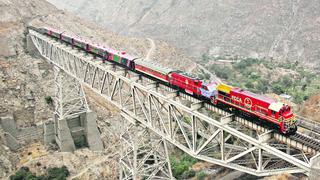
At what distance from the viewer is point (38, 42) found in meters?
59.7

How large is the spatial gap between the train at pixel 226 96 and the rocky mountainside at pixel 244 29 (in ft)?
321

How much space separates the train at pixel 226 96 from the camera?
878 inches

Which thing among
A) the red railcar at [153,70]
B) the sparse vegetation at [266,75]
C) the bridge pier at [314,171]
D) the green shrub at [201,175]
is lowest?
the sparse vegetation at [266,75]

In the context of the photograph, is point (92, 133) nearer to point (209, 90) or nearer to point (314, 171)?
point (209, 90)

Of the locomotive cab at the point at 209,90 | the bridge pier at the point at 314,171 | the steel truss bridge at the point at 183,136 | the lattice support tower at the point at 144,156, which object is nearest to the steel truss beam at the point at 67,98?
the steel truss bridge at the point at 183,136

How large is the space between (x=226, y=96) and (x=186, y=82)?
443 cm

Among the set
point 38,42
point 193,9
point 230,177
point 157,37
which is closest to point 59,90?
point 38,42

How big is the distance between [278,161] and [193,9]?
159507 mm

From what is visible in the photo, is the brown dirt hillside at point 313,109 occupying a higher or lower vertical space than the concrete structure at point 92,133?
higher

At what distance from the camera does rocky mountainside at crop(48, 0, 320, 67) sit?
131250 millimetres

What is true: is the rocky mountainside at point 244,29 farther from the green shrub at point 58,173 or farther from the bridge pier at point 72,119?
the green shrub at point 58,173

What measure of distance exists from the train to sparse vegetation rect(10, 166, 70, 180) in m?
17.0

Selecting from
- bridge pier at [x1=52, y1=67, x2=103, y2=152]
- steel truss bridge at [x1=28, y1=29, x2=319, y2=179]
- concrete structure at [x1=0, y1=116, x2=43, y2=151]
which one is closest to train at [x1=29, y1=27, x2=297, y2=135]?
steel truss bridge at [x1=28, y1=29, x2=319, y2=179]

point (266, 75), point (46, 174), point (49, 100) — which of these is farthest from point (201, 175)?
point (266, 75)
